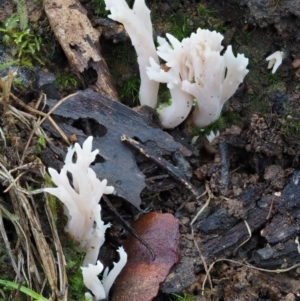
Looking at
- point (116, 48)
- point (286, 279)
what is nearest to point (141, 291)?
point (286, 279)

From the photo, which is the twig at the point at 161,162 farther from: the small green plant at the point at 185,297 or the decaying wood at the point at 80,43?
the small green plant at the point at 185,297

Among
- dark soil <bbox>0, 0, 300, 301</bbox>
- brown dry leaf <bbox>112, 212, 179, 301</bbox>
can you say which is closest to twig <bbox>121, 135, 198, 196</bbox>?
dark soil <bbox>0, 0, 300, 301</bbox>

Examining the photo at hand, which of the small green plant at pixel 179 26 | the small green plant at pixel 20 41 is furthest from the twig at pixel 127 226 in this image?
the small green plant at pixel 179 26

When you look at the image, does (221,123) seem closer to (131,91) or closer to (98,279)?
(131,91)

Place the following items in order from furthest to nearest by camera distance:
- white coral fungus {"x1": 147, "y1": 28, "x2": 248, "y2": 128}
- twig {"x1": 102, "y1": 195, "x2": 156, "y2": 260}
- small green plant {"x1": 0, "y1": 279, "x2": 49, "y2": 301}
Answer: white coral fungus {"x1": 147, "y1": 28, "x2": 248, "y2": 128} → twig {"x1": 102, "y1": 195, "x2": 156, "y2": 260} → small green plant {"x1": 0, "y1": 279, "x2": 49, "y2": 301}

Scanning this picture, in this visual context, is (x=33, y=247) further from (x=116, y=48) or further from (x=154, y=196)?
(x=116, y=48)

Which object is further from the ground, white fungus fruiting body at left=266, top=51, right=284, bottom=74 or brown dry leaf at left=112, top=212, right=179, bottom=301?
white fungus fruiting body at left=266, top=51, right=284, bottom=74

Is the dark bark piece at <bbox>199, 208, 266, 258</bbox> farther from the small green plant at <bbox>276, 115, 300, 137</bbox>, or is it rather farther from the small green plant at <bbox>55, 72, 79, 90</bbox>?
the small green plant at <bbox>55, 72, 79, 90</bbox>
